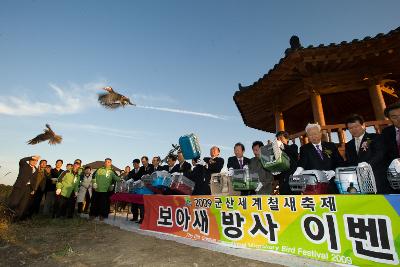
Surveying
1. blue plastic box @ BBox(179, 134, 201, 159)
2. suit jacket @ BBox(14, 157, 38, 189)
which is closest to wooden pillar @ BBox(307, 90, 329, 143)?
blue plastic box @ BBox(179, 134, 201, 159)

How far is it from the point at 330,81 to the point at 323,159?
Result: 18.6 ft

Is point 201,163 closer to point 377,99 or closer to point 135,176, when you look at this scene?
point 135,176

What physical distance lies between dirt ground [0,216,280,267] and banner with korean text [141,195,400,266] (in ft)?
1.39

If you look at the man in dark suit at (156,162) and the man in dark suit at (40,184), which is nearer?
the man in dark suit at (156,162)

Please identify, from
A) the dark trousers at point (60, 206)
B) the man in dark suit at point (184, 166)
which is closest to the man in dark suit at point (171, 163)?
the man in dark suit at point (184, 166)

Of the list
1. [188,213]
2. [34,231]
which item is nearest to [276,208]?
[188,213]

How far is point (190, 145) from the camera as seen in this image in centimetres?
627

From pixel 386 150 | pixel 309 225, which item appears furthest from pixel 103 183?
pixel 386 150

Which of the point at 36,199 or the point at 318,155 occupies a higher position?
the point at 318,155

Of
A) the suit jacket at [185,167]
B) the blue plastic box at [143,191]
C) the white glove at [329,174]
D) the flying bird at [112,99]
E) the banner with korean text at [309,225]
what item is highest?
the flying bird at [112,99]

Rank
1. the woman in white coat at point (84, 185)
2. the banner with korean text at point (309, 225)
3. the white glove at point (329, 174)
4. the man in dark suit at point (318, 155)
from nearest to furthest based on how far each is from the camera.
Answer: the banner with korean text at point (309, 225) → the white glove at point (329, 174) → the man in dark suit at point (318, 155) → the woman in white coat at point (84, 185)

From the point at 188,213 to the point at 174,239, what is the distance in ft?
1.99

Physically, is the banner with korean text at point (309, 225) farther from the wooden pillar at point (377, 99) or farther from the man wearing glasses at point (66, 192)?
the wooden pillar at point (377, 99)

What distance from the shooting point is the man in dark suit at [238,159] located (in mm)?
5945
